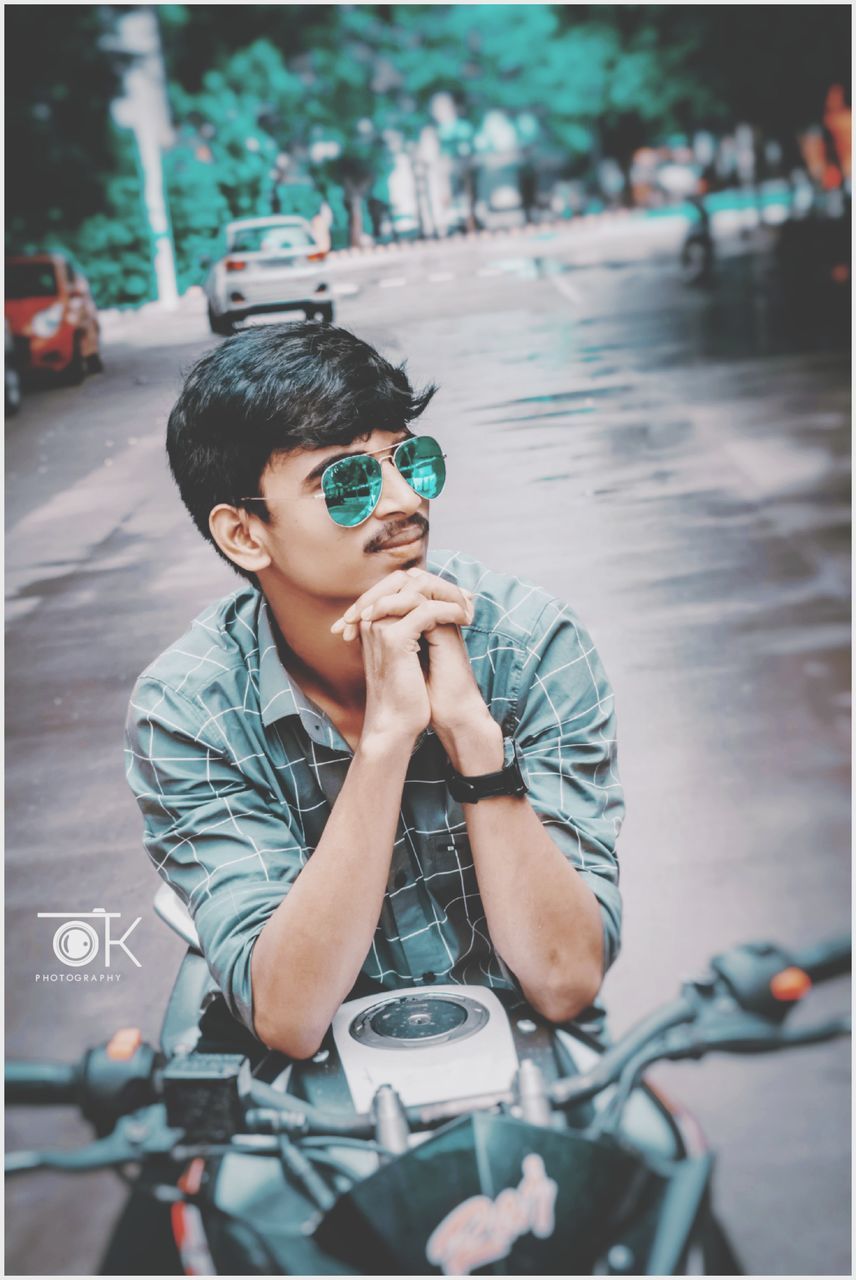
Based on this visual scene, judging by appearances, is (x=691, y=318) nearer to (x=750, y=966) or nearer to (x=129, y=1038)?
(x=750, y=966)

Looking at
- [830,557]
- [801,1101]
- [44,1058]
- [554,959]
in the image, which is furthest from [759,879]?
[44,1058]

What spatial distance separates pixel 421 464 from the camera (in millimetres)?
1570

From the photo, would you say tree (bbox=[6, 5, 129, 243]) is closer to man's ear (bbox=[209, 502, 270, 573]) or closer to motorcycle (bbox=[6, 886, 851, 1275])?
man's ear (bbox=[209, 502, 270, 573])

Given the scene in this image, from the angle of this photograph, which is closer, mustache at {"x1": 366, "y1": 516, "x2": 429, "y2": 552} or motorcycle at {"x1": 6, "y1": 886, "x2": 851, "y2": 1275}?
motorcycle at {"x1": 6, "y1": 886, "x2": 851, "y2": 1275}

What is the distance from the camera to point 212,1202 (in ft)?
3.95

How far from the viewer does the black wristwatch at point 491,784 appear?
4.70 feet

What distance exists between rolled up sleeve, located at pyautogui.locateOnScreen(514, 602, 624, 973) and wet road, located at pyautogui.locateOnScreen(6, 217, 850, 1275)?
866 mm

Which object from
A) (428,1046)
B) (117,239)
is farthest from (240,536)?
(117,239)

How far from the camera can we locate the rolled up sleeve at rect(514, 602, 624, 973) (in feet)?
5.06

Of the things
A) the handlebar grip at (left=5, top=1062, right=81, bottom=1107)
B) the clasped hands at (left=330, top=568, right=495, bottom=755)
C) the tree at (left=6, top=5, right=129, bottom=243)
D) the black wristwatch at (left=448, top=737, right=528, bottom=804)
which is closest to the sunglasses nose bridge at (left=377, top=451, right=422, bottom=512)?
the clasped hands at (left=330, top=568, right=495, bottom=755)

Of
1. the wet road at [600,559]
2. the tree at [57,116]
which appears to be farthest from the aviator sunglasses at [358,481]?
the tree at [57,116]

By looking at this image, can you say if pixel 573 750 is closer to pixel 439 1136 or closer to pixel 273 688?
pixel 273 688

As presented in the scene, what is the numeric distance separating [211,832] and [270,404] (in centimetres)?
56

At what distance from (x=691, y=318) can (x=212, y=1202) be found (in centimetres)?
222
